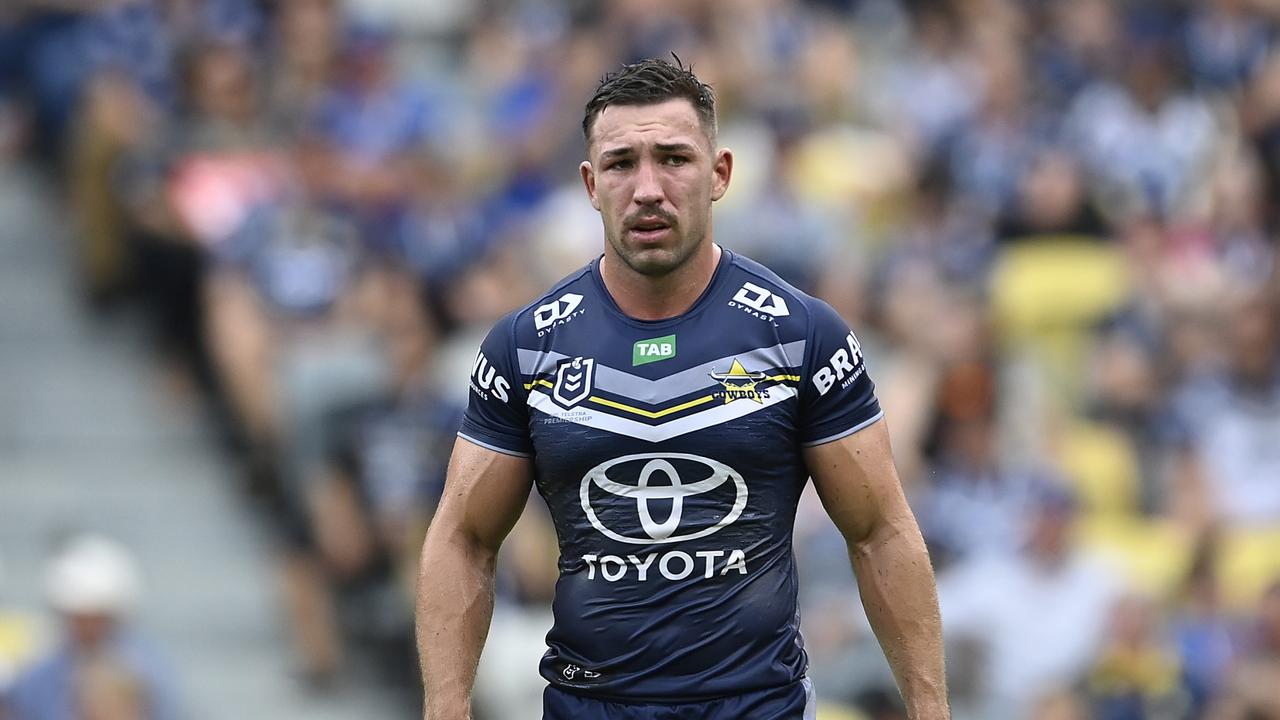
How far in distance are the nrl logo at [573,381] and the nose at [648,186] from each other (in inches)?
15.6

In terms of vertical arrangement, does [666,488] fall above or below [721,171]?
below

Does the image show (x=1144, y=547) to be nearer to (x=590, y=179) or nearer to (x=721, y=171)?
(x=721, y=171)

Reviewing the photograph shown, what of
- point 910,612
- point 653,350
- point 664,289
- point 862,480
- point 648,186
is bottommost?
point 910,612

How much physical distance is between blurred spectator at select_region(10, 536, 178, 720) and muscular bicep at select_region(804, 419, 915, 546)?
18.4ft

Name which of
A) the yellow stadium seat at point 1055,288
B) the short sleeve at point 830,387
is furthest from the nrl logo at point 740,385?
the yellow stadium seat at point 1055,288

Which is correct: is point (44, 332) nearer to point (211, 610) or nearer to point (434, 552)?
point (211, 610)

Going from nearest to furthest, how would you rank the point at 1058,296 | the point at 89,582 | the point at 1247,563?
the point at 89,582
the point at 1247,563
the point at 1058,296

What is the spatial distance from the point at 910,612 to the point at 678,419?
73 cm

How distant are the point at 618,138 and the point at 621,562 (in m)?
0.99

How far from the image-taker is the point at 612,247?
4961 millimetres

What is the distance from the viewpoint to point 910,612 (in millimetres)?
4949

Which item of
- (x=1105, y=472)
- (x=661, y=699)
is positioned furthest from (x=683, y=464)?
(x=1105, y=472)

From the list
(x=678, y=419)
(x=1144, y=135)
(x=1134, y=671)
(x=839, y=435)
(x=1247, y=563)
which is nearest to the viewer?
(x=678, y=419)

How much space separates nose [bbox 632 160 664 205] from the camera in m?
4.80
